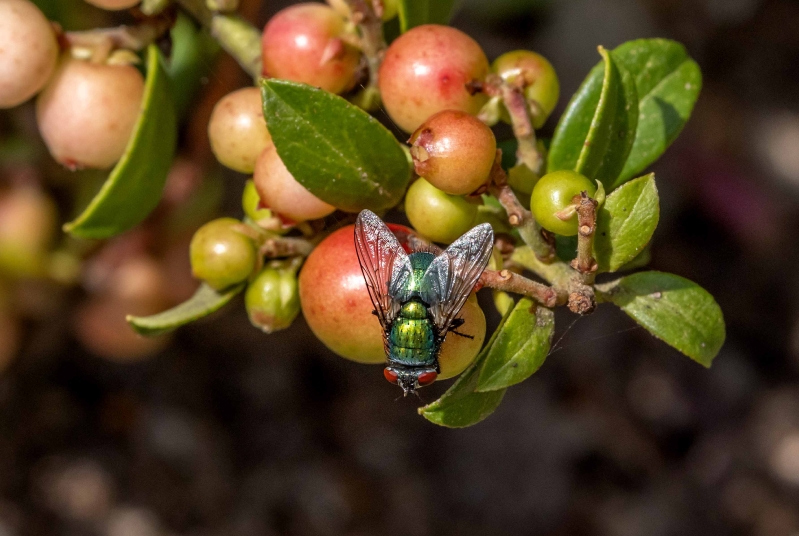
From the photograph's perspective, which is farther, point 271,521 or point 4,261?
point 271,521

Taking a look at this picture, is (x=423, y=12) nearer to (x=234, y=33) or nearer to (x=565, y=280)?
(x=234, y=33)

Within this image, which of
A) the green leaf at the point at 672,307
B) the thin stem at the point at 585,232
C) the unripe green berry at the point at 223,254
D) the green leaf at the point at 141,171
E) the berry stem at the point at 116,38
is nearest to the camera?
the thin stem at the point at 585,232

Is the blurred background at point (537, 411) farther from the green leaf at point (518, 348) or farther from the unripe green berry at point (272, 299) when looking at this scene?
the green leaf at point (518, 348)

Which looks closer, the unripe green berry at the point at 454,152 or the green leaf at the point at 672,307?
the unripe green berry at the point at 454,152

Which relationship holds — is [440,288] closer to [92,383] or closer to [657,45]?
[657,45]

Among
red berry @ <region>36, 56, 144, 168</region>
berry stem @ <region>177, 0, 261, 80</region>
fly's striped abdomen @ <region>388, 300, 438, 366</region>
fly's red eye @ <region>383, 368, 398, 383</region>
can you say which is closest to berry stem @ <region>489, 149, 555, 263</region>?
fly's striped abdomen @ <region>388, 300, 438, 366</region>

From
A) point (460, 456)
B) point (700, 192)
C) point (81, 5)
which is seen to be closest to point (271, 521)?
point (460, 456)

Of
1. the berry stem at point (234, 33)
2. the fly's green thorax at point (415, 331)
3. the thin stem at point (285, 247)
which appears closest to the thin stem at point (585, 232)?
the fly's green thorax at point (415, 331)
